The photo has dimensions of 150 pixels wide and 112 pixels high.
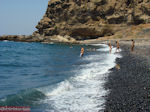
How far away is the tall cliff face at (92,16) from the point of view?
6622 cm

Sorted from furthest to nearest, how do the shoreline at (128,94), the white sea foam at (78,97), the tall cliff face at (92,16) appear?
the tall cliff face at (92,16) → the white sea foam at (78,97) → the shoreline at (128,94)

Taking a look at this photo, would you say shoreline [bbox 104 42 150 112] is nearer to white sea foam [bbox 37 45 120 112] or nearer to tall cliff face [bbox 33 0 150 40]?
white sea foam [bbox 37 45 120 112]

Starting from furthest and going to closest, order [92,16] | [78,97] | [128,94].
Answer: [92,16] < [78,97] < [128,94]

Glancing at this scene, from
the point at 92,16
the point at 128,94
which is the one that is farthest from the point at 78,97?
the point at 92,16

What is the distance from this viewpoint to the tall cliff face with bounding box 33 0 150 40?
66.2 metres

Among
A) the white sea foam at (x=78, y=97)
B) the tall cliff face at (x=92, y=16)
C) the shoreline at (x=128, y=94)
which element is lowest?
the white sea foam at (x=78, y=97)

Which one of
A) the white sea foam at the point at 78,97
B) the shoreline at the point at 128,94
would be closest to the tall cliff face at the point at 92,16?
the shoreline at the point at 128,94

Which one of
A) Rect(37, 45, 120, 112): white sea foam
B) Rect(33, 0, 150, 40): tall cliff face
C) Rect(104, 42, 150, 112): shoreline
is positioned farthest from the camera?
Rect(33, 0, 150, 40): tall cliff face

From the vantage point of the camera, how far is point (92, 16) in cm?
7181

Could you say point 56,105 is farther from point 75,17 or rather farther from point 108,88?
point 75,17

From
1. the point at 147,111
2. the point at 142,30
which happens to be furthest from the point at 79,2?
the point at 147,111

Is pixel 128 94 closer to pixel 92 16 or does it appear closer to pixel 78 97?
pixel 78 97

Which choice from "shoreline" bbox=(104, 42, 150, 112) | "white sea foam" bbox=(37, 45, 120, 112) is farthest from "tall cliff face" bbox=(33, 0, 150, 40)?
"white sea foam" bbox=(37, 45, 120, 112)

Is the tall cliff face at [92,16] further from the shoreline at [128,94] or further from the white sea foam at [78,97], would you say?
the white sea foam at [78,97]
